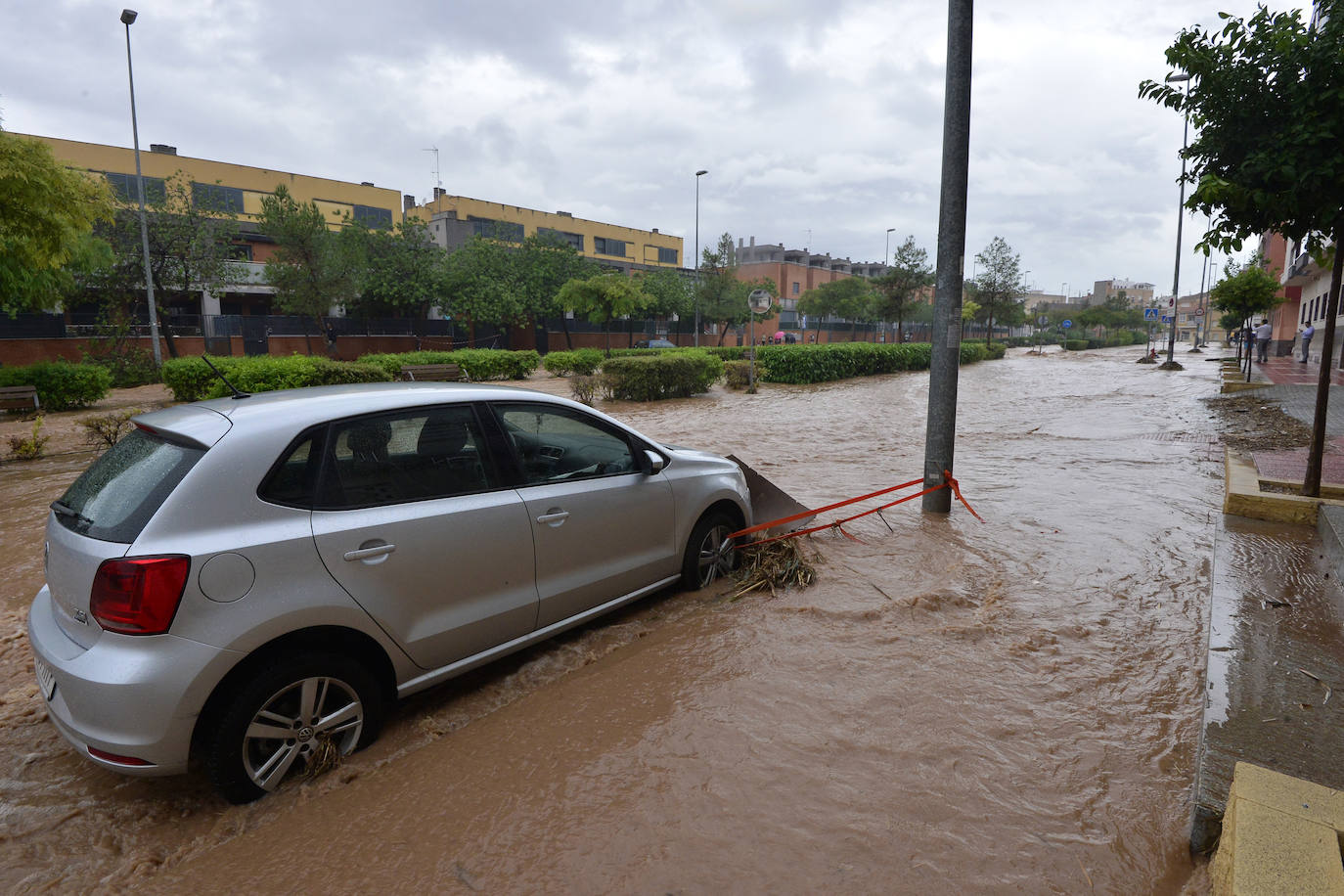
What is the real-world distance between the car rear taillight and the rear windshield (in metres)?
0.12

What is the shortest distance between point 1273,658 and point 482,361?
21.8m

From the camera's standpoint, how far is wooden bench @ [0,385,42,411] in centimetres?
1470

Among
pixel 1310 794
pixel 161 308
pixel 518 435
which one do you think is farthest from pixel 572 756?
pixel 161 308

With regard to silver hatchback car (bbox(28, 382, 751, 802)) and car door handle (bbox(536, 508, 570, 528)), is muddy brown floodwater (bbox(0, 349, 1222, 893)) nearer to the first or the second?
silver hatchback car (bbox(28, 382, 751, 802))

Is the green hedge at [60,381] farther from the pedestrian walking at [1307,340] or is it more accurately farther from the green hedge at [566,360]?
the pedestrian walking at [1307,340]

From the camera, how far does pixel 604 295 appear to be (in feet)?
103

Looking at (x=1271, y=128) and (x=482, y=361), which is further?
(x=482, y=361)

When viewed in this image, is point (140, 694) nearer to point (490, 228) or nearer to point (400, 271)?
point (400, 271)

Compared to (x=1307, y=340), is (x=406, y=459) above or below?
below

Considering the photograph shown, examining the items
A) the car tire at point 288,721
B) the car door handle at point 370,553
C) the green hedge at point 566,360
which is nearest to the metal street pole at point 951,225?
the car door handle at point 370,553

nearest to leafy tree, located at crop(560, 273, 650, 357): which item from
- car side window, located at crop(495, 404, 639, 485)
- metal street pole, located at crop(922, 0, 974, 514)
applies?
metal street pole, located at crop(922, 0, 974, 514)

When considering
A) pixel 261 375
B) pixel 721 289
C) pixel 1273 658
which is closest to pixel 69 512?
pixel 1273 658

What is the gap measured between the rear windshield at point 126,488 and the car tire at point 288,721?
694 mm

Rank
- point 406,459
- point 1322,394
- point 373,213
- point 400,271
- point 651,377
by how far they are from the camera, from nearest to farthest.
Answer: point 406,459 < point 1322,394 < point 651,377 < point 400,271 < point 373,213
